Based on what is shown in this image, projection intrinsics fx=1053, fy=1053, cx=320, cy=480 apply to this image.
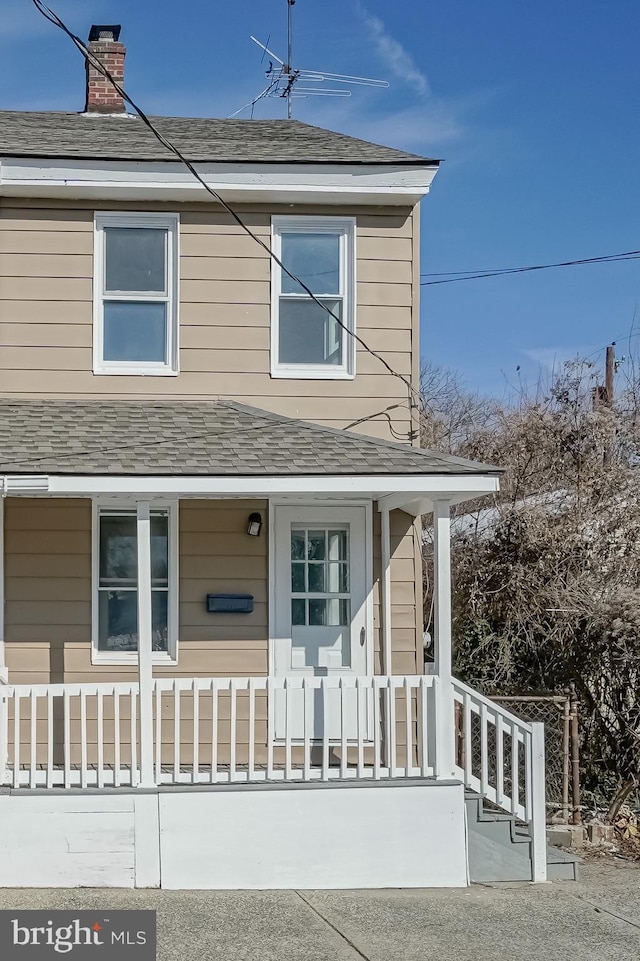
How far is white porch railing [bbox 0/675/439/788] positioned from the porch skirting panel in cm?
16

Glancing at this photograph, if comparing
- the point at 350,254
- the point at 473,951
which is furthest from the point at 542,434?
the point at 473,951

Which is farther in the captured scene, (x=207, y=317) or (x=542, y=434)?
(x=542, y=434)

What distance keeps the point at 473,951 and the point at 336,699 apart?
3262mm

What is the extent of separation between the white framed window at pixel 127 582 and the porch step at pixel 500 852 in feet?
9.96

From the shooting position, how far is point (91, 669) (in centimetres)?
952

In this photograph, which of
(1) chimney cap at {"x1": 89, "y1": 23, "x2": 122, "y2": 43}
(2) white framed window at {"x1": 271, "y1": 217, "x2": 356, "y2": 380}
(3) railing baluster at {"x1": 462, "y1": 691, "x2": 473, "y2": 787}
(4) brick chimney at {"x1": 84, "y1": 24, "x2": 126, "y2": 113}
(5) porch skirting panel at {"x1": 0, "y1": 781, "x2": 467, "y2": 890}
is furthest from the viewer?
(1) chimney cap at {"x1": 89, "y1": 23, "x2": 122, "y2": 43}

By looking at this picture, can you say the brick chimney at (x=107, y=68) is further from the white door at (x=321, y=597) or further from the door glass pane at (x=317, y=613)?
the door glass pane at (x=317, y=613)

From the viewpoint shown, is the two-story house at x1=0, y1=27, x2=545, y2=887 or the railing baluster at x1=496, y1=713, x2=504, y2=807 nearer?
the two-story house at x1=0, y1=27, x2=545, y2=887

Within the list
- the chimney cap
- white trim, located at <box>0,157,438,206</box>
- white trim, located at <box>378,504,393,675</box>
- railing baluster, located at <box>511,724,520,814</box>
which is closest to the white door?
white trim, located at <box>378,504,393,675</box>

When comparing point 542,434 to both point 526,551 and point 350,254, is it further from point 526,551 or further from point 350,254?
point 350,254

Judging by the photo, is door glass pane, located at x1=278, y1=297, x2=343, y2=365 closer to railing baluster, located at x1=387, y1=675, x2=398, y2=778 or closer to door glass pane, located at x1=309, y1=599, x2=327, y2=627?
door glass pane, located at x1=309, y1=599, x2=327, y2=627

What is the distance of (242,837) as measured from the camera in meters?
8.14

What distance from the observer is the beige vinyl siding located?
10.0m

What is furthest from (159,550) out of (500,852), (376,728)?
(500,852)
